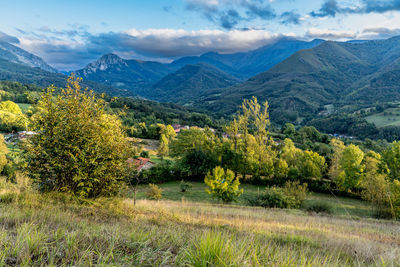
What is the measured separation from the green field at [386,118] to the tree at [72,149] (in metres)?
179

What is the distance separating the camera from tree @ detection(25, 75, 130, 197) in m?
7.27

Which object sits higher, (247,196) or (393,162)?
(393,162)

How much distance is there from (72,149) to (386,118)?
20203cm

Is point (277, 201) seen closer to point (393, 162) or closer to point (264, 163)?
point (264, 163)

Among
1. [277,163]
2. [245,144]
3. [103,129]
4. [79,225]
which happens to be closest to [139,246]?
[79,225]

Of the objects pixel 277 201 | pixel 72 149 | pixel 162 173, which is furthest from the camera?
pixel 162 173

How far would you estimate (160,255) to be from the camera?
9.07 feet

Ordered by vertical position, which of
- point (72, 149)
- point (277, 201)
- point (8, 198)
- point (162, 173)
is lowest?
point (162, 173)

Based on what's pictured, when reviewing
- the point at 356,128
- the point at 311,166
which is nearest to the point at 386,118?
the point at 356,128

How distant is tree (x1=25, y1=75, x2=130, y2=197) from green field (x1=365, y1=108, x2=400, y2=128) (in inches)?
7032

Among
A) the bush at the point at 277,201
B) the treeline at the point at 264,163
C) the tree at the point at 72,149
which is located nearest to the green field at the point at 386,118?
the treeline at the point at 264,163

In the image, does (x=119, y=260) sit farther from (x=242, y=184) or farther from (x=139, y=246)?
(x=242, y=184)

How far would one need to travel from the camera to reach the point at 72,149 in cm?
736

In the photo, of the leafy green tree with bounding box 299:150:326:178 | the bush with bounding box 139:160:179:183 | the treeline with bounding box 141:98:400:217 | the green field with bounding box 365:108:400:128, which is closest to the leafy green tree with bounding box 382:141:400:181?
the treeline with bounding box 141:98:400:217
